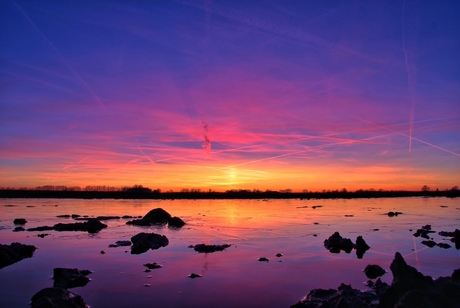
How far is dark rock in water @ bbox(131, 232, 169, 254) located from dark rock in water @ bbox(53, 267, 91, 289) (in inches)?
373

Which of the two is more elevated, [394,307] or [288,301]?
[394,307]

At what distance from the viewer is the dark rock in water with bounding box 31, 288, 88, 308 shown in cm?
1239

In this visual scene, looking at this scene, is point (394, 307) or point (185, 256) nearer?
point (394, 307)

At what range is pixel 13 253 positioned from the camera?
2495 centimetres

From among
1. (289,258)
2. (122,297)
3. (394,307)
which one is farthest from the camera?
(289,258)

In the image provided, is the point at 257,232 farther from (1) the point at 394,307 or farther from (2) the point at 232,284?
(1) the point at 394,307

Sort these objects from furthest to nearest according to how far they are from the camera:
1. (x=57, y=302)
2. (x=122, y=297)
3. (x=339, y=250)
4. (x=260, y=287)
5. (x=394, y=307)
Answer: (x=339, y=250)
(x=260, y=287)
(x=122, y=297)
(x=57, y=302)
(x=394, y=307)

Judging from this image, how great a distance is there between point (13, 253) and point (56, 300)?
1475cm

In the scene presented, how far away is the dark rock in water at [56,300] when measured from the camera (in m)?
12.4

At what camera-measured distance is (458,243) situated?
32125 millimetres

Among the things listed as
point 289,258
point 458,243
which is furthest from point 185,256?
point 458,243

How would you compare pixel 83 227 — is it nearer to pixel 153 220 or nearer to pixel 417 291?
pixel 153 220

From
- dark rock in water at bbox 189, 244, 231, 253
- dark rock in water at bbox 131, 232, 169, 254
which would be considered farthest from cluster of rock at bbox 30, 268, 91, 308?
dark rock in water at bbox 131, 232, 169, 254

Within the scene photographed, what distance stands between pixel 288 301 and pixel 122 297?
6975 mm
